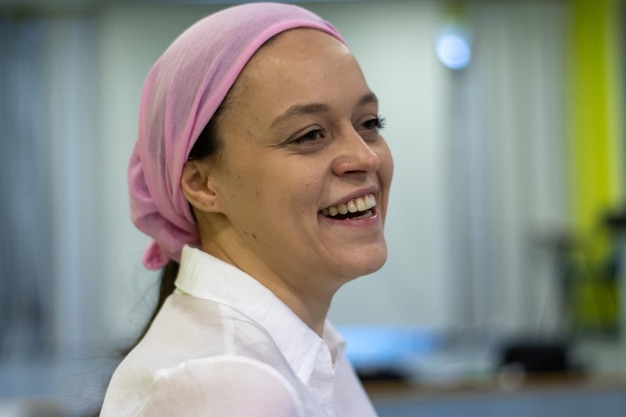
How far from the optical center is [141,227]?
1330 mm

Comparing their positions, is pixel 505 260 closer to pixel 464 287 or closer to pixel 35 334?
pixel 464 287

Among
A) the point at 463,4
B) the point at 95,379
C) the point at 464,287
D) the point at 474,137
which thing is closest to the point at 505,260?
the point at 464,287

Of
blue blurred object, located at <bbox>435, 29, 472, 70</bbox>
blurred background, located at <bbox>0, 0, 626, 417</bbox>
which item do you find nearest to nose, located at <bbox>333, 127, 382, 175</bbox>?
blurred background, located at <bbox>0, 0, 626, 417</bbox>

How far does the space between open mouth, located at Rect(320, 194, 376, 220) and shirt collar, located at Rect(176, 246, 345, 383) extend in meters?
0.12

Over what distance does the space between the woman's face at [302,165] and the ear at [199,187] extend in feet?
0.10

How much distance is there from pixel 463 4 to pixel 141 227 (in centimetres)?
731

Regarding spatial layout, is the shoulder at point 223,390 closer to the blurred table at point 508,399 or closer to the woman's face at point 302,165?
the woman's face at point 302,165

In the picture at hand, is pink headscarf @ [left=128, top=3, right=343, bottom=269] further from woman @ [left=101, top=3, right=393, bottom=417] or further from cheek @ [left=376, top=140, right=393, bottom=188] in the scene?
cheek @ [left=376, top=140, right=393, bottom=188]

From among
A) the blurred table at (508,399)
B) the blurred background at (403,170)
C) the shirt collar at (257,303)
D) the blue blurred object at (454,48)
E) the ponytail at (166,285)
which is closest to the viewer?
the shirt collar at (257,303)

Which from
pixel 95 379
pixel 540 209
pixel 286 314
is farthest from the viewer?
pixel 540 209

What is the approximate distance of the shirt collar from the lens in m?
1.12

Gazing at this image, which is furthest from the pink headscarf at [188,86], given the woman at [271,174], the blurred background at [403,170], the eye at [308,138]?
the blurred background at [403,170]

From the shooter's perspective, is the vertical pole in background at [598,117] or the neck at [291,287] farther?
the vertical pole in background at [598,117]

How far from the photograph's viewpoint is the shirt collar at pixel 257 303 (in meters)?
1.12
